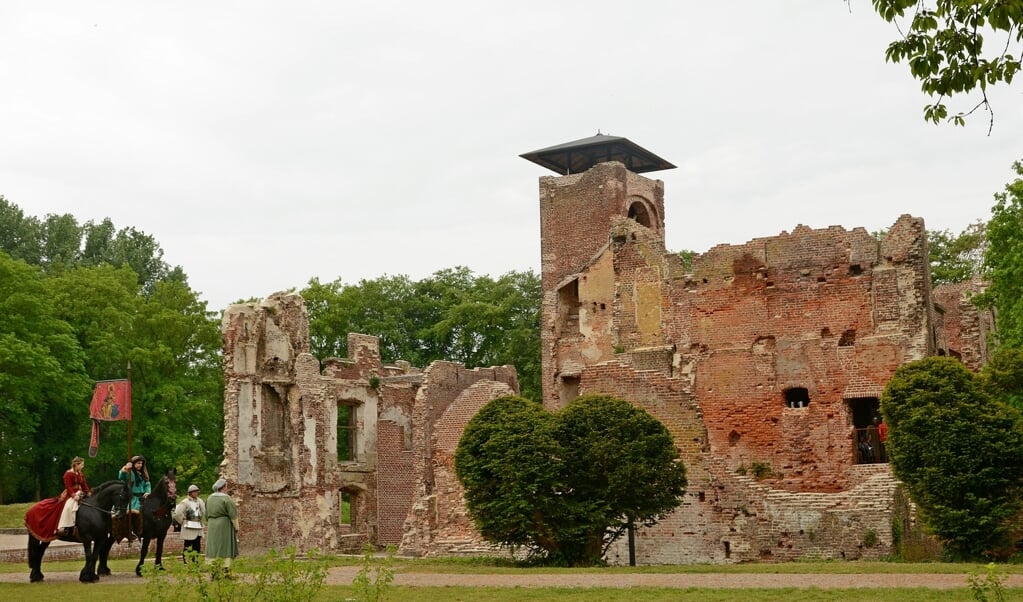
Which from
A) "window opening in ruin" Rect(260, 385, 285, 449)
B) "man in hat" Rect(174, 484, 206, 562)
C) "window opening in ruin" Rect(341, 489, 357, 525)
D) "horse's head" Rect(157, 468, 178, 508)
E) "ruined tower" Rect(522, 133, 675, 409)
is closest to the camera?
"horse's head" Rect(157, 468, 178, 508)

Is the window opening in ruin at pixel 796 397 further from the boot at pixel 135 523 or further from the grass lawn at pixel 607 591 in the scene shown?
the boot at pixel 135 523

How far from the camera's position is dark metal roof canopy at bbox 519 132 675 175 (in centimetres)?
4203

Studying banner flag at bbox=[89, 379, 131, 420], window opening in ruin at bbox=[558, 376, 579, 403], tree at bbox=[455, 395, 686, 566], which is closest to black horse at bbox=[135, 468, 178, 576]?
tree at bbox=[455, 395, 686, 566]

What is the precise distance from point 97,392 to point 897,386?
22.2 m

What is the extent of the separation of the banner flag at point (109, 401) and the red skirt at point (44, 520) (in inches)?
526

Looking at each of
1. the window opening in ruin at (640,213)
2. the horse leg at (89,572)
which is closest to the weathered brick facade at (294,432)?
the window opening in ruin at (640,213)

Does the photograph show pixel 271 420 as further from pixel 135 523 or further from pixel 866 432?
pixel 866 432

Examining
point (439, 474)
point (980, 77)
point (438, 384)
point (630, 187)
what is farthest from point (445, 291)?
point (980, 77)

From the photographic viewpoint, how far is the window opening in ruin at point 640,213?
41281 millimetres

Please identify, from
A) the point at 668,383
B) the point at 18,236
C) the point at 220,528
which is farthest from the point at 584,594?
the point at 18,236

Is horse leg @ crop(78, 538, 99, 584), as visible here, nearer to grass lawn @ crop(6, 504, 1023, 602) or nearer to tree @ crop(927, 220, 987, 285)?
grass lawn @ crop(6, 504, 1023, 602)

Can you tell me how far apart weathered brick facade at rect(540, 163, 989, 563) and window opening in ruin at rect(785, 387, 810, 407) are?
38 millimetres

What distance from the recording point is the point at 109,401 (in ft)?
107

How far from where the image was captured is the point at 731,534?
2475 centimetres
